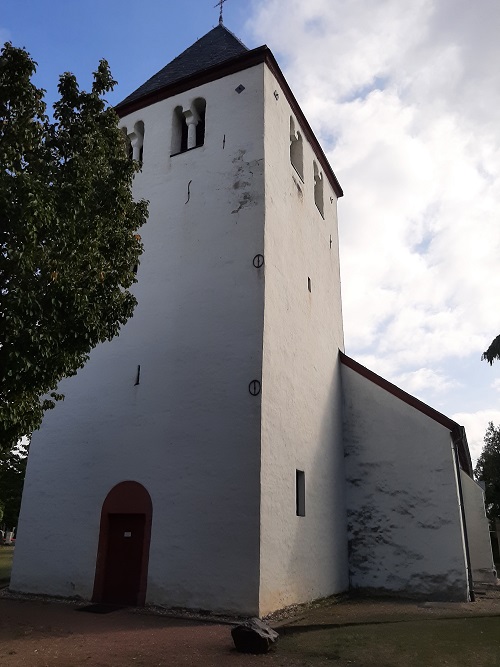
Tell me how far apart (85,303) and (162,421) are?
4699 millimetres

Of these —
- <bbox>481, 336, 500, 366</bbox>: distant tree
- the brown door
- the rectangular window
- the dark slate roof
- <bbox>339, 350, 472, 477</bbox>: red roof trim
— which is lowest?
the brown door

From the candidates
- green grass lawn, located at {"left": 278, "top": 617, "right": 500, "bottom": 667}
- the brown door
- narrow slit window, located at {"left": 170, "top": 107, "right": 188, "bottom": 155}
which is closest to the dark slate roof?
narrow slit window, located at {"left": 170, "top": 107, "right": 188, "bottom": 155}

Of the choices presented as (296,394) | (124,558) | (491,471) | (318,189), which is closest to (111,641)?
(124,558)

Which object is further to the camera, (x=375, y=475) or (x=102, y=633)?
(x=375, y=475)

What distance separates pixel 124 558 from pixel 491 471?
98.5 feet

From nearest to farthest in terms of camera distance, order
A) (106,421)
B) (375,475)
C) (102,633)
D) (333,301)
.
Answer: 1. (102,633)
2. (106,421)
3. (375,475)
4. (333,301)

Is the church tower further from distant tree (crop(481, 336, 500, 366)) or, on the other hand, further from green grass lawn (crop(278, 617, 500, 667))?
distant tree (crop(481, 336, 500, 366))

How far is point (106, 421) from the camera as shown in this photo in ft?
39.1

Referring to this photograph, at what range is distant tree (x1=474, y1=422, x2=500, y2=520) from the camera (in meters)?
32.5

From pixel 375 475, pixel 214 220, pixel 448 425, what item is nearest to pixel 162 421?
pixel 214 220

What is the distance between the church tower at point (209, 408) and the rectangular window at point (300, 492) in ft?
0.14

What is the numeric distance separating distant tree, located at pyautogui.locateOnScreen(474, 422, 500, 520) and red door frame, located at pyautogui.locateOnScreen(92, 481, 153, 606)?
27.7 meters

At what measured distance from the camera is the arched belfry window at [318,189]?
17.2 m

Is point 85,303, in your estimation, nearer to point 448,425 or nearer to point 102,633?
point 102,633
